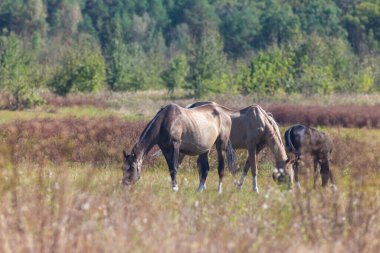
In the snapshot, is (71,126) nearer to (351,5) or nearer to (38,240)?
(38,240)

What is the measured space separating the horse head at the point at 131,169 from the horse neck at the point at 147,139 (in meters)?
0.16

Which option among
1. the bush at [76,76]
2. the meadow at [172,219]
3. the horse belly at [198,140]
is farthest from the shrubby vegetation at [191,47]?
→ the meadow at [172,219]

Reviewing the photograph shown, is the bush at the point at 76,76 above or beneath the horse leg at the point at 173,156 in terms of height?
beneath

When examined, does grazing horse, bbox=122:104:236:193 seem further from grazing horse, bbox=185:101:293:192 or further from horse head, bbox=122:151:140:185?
grazing horse, bbox=185:101:293:192

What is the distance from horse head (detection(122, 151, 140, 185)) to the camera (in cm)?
1452

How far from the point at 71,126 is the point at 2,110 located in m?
21.1

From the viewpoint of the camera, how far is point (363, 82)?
6309cm

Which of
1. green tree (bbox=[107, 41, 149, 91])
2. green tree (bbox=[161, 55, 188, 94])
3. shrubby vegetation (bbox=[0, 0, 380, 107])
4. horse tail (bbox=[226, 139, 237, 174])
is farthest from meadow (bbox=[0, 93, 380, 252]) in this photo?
green tree (bbox=[161, 55, 188, 94])

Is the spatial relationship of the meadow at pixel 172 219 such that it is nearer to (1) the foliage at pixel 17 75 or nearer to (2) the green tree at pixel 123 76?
(1) the foliage at pixel 17 75

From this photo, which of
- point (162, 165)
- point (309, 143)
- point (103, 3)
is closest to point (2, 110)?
point (162, 165)

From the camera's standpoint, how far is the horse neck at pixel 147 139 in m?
15.1

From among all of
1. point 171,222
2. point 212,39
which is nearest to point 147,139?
point 171,222

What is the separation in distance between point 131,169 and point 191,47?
56369mm

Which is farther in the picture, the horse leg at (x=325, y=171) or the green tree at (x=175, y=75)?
the green tree at (x=175, y=75)
